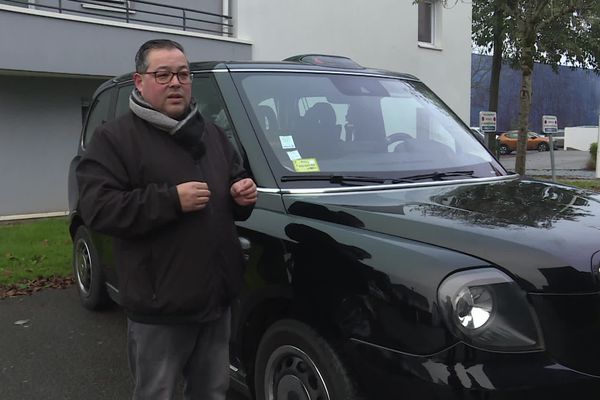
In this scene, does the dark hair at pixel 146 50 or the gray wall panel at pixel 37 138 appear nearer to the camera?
the dark hair at pixel 146 50

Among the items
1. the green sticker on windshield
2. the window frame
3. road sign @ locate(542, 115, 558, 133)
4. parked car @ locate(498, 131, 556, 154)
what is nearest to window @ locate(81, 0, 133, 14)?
road sign @ locate(542, 115, 558, 133)

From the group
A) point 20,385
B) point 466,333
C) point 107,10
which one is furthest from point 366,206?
point 107,10

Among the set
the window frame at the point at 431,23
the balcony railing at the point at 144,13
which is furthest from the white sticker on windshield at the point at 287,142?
the window frame at the point at 431,23

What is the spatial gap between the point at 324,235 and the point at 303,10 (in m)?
11.6

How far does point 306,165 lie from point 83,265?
2978 mm

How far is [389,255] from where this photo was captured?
222 centimetres

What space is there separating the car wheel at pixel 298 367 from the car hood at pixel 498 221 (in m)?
0.50

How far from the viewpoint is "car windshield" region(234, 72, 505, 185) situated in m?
3.02

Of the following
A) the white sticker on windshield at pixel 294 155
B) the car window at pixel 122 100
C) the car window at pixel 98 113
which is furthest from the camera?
the car window at pixel 98 113

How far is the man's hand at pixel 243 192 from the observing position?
7.43 feet

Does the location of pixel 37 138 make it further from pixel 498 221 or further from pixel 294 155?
pixel 498 221

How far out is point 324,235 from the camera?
246 cm

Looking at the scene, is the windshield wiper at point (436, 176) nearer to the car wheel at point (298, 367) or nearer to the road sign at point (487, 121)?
the car wheel at point (298, 367)

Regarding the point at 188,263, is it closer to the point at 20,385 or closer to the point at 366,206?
the point at 366,206
